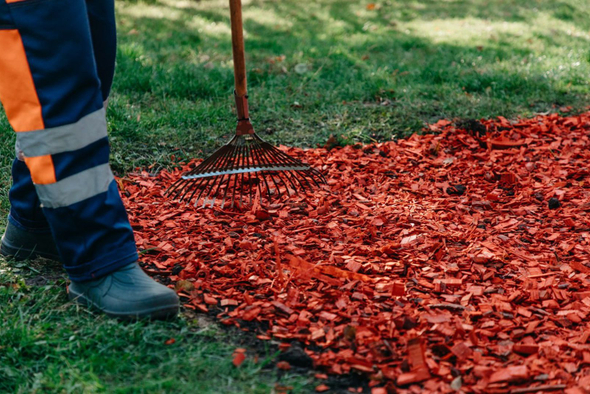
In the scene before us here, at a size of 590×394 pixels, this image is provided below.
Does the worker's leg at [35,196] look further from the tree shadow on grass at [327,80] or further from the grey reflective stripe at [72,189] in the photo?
the tree shadow on grass at [327,80]

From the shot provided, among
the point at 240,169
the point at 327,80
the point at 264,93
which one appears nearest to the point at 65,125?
the point at 240,169

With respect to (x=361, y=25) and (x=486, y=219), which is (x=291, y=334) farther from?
(x=361, y=25)

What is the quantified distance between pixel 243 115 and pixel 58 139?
3.76 feet

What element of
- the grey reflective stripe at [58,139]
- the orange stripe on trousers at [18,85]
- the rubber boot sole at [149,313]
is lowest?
the rubber boot sole at [149,313]

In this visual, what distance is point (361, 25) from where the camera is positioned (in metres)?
7.41

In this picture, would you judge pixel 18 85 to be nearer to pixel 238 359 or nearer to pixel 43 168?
pixel 43 168

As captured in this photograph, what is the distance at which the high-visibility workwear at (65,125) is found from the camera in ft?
5.86

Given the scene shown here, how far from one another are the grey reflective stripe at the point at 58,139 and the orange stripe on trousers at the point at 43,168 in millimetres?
16

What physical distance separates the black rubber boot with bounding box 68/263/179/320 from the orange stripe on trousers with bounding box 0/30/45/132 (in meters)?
0.54

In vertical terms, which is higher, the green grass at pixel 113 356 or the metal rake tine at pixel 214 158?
the metal rake tine at pixel 214 158

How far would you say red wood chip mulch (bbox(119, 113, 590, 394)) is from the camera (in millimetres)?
1826

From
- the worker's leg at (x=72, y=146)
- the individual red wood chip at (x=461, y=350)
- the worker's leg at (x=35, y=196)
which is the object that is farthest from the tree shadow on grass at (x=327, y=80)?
the individual red wood chip at (x=461, y=350)

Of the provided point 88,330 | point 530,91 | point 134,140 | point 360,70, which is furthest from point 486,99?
point 88,330

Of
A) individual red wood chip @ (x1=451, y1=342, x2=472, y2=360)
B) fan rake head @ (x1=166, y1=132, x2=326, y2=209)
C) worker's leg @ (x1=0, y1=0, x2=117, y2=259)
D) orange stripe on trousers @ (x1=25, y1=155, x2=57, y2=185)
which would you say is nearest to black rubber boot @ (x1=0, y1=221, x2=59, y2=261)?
worker's leg @ (x1=0, y1=0, x2=117, y2=259)
